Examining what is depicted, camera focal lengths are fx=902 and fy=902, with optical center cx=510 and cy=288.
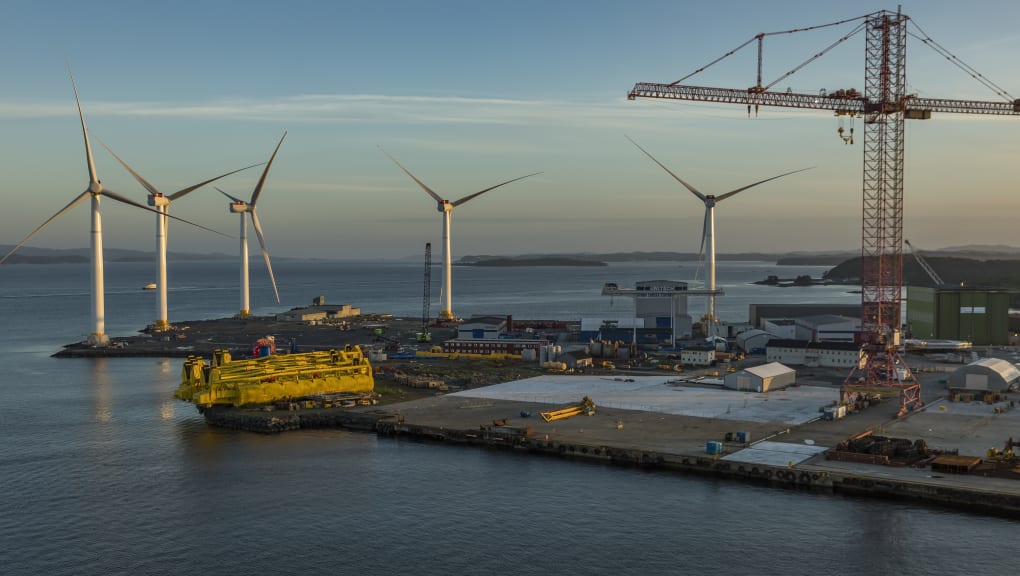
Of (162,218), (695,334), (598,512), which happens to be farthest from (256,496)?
(162,218)

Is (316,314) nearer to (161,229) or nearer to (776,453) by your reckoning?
(161,229)

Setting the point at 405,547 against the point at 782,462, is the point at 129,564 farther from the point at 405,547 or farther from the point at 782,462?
the point at 782,462

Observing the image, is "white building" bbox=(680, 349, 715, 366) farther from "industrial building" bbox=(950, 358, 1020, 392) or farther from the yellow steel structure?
the yellow steel structure

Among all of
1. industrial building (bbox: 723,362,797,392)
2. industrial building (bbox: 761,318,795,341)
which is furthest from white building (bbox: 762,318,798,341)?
industrial building (bbox: 723,362,797,392)

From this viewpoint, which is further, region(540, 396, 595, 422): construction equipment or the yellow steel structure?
the yellow steel structure

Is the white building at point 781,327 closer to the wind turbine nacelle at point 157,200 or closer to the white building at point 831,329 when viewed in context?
the white building at point 831,329

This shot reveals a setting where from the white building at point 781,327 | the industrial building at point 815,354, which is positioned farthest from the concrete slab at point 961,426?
the white building at point 781,327
